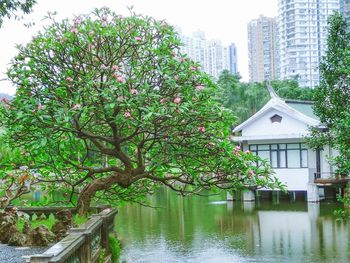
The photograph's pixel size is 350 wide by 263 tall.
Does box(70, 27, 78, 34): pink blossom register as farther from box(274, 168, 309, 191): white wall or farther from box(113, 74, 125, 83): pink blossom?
box(274, 168, 309, 191): white wall

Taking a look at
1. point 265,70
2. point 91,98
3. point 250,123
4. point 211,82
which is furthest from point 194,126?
point 265,70

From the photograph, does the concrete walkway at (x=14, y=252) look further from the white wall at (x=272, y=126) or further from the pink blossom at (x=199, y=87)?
the white wall at (x=272, y=126)

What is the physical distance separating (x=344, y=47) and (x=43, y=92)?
4628 mm

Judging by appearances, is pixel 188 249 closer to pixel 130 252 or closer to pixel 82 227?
pixel 130 252

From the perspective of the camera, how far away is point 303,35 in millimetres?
58219

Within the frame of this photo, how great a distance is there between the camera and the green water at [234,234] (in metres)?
11.7

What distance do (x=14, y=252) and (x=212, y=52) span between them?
198ft

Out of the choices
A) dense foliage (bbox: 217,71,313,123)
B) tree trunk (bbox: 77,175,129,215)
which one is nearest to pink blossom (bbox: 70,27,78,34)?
tree trunk (bbox: 77,175,129,215)

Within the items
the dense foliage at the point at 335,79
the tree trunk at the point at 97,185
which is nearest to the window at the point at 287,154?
the dense foliage at the point at 335,79

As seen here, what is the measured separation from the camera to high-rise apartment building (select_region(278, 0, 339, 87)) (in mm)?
57781

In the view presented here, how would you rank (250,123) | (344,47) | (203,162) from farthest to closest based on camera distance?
(250,123), (344,47), (203,162)

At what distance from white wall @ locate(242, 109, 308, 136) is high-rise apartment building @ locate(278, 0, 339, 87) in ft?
106

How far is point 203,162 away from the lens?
21.6ft

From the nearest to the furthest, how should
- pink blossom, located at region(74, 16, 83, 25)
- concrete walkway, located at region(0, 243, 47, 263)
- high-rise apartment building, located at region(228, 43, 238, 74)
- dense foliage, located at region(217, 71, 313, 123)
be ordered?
pink blossom, located at region(74, 16, 83, 25) < concrete walkway, located at region(0, 243, 47, 263) < dense foliage, located at region(217, 71, 313, 123) < high-rise apartment building, located at region(228, 43, 238, 74)
